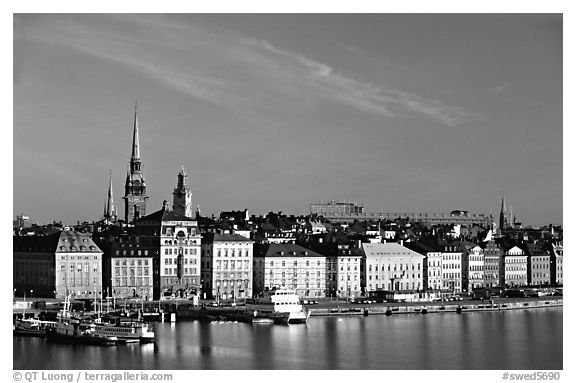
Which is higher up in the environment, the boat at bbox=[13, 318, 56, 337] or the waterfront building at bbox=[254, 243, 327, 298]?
the waterfront building at bbox=[254, 243, 327, 298]

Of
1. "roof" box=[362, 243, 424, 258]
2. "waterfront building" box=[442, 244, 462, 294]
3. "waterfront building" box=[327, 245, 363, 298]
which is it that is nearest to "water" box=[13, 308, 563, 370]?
"waterfront building" box=[327, 245, 363, 298]

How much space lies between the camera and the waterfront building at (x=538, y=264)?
31.6m

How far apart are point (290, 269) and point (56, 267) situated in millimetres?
5002

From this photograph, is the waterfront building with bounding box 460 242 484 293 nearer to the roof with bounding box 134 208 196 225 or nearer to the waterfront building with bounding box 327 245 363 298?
the waterfront building with bounding box 327 245 363 298

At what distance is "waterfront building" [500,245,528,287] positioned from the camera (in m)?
31.4

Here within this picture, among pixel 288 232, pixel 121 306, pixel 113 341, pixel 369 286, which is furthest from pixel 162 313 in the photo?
pixel 288 232

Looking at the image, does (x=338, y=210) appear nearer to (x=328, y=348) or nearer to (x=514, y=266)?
(x=514, y=266)

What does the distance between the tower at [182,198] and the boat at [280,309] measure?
1117 centimetres

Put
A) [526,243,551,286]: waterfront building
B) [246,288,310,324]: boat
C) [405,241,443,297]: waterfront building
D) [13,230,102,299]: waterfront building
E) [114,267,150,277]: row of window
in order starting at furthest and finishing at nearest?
[526,243,551,286]: waterfront building → [405,241,443,297]: waterfront building → [114,267,150,277]: row of window → [13,230,102,299]: waterfront building → [246,288,310,324]: boat

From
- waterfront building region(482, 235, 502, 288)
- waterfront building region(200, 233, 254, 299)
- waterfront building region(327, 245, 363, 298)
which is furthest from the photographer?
waterfront building region(482, 235, 502, 288)

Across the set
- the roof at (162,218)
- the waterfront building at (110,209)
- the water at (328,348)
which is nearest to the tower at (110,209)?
the waterfront building at (110,209)

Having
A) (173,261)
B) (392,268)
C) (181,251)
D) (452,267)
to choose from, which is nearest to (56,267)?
(173,261)

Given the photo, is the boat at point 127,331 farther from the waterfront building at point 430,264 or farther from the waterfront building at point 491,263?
the waterfront building at point 491,263
